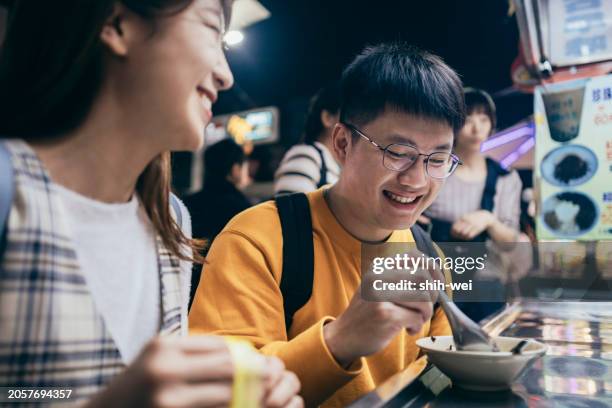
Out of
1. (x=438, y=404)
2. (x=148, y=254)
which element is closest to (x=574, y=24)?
(x=438, y=404)

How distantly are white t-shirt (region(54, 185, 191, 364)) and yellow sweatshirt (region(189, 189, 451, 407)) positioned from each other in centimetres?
29

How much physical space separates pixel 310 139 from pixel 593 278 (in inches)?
62.5

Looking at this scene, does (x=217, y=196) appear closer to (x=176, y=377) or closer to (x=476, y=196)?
(x=476, y=196)

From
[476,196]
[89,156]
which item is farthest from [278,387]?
[476,196]

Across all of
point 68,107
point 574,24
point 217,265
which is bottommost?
point 217,265

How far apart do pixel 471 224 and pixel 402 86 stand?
1356 millimetres

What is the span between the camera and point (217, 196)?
242 centimetres

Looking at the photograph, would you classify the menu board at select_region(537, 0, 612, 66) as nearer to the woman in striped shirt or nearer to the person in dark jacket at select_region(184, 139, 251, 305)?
the woman in striped shirt

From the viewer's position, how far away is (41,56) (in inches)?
25.5

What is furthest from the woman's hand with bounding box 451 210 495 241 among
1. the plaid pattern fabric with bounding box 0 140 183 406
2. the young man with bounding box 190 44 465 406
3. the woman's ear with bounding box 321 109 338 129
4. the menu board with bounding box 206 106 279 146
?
the menu board with bounding box 206 106 279 146

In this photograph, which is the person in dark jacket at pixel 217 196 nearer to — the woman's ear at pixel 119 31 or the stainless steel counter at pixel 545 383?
the stainless steel counter at pixel 545 383

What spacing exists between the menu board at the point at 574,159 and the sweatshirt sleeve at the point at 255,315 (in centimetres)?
187

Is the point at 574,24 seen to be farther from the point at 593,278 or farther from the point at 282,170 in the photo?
the point at 282,170

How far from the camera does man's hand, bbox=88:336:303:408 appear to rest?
416 mm
